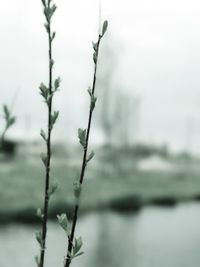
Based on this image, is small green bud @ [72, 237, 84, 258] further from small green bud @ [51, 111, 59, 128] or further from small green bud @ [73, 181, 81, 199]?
small green bud @ [51, 111, 59, 128]

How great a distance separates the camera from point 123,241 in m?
20.4

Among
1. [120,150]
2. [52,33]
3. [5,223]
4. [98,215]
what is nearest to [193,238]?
[98,215]

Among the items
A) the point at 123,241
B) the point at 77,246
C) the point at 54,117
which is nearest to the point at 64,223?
the point at 77,246

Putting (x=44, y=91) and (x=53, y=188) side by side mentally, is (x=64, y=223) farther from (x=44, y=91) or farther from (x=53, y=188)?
(x=44, y=91)

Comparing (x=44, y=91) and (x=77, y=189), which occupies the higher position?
(x=44, y=91)

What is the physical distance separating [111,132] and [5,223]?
21.1 meters


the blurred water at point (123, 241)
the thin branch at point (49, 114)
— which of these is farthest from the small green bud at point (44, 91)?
the blurred water at point (123, 241)

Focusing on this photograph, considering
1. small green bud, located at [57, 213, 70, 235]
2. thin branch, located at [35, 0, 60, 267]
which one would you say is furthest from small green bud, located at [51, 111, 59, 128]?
small green bud, located at [57, 213, 70, 235]

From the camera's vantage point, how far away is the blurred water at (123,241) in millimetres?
16797

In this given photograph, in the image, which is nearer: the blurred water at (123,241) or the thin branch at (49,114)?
the thin branch at (49,114)

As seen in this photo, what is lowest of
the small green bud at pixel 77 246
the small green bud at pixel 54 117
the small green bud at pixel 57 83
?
the small green bud at pixel 77 246

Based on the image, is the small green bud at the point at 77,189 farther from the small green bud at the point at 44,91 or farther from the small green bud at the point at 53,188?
the small green bud at the point at 44,91

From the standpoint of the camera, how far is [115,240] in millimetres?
20844

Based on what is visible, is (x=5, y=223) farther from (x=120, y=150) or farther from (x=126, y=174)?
(x=120, y=150)
